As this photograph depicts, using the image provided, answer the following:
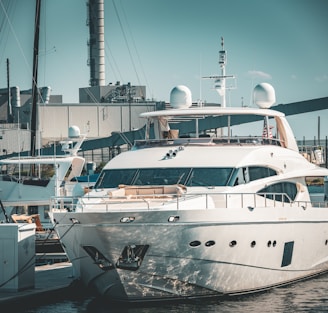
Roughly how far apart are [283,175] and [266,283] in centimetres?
325

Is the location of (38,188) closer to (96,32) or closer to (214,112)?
(214,112)

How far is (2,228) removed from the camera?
25.7 metres

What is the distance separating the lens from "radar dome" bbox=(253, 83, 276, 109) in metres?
31.8

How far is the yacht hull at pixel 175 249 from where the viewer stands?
76.8 feet

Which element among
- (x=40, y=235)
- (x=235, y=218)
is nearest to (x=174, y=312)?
(x=235, y=218)

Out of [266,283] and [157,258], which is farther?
[266,283]

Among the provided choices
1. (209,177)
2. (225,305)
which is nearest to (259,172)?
(209,177)

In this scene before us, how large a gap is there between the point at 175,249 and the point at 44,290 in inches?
174

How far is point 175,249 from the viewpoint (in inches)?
930

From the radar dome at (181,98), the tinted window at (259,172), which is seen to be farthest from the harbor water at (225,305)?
the radar dome at (181,98)

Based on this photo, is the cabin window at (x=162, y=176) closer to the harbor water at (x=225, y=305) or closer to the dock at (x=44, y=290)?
the harbor water at (x=225, y=305)

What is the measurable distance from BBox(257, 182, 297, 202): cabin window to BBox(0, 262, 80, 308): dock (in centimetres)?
591

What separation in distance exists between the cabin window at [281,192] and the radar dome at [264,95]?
4.06 meters

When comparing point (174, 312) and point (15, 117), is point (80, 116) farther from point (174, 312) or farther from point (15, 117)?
point (174, 312)
